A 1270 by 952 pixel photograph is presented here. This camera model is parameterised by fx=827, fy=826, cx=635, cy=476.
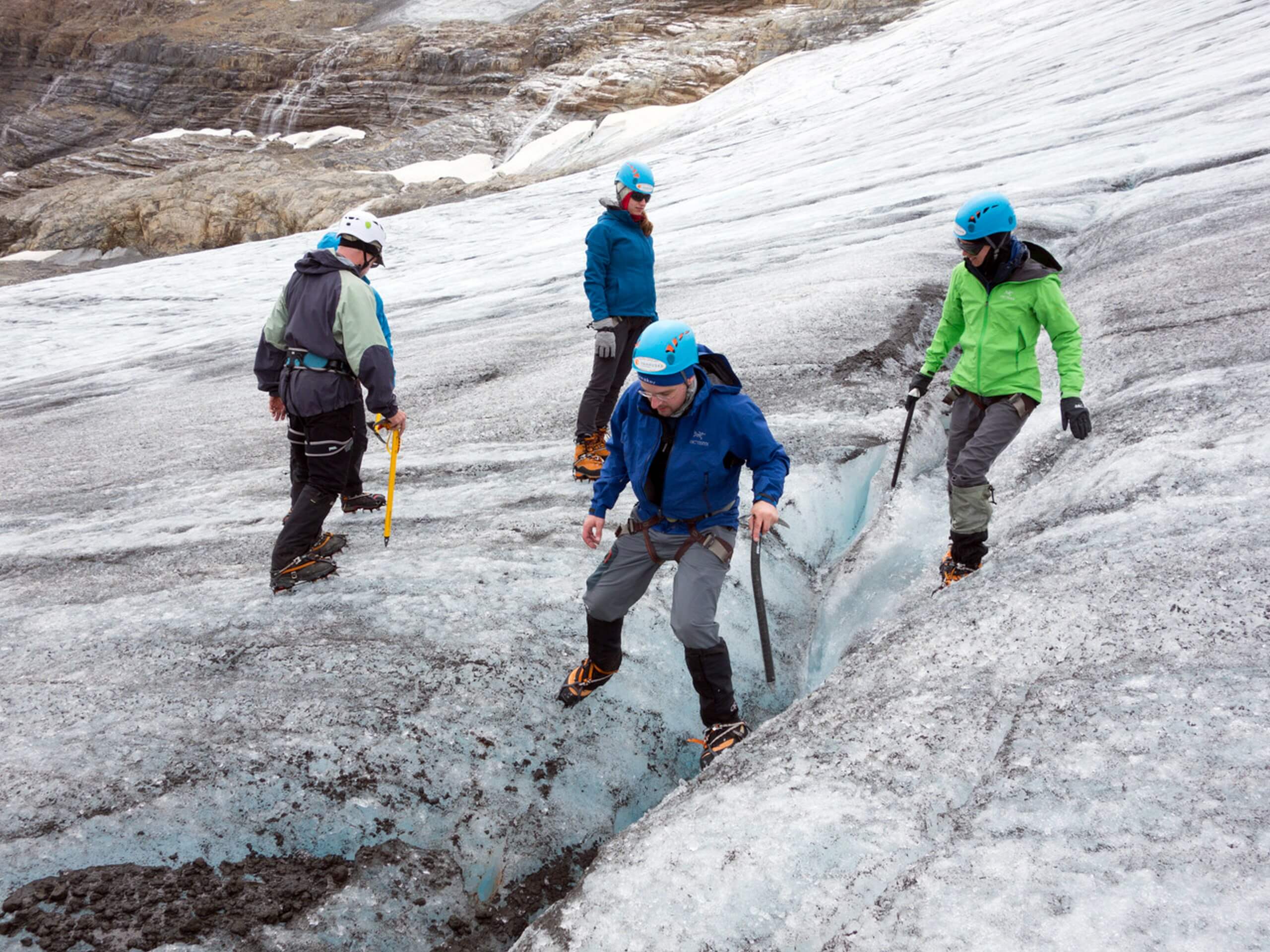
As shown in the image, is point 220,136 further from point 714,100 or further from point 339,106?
point 714,100

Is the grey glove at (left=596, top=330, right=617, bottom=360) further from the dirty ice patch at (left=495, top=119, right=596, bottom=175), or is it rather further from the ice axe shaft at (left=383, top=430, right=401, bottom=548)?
the dirty ice patch at (left=495, top=119, right=596, bottom=175)

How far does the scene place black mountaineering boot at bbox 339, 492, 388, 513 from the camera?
20.6 ft

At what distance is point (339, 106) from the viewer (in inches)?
1743

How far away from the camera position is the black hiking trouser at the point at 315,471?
4824 mm

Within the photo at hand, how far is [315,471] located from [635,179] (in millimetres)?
2899

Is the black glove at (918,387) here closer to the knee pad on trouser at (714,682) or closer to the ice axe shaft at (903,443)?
the ice axe shaft at (903,443)

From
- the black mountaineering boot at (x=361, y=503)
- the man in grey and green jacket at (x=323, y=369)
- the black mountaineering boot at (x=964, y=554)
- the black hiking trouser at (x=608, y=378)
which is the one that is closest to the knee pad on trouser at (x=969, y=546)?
the black mountaineering boot at (x=964, y=554)

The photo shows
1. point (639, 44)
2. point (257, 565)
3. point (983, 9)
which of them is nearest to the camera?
point (257, 565)

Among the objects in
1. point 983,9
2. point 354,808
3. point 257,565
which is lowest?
point 354,808

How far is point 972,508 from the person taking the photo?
471 cm

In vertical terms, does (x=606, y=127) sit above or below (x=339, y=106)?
below

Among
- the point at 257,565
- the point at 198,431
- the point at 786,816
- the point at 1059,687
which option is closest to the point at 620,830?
the point at 786,816

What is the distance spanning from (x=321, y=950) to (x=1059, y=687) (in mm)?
3036

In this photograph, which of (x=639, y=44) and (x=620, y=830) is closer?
(x=620, y=830)
